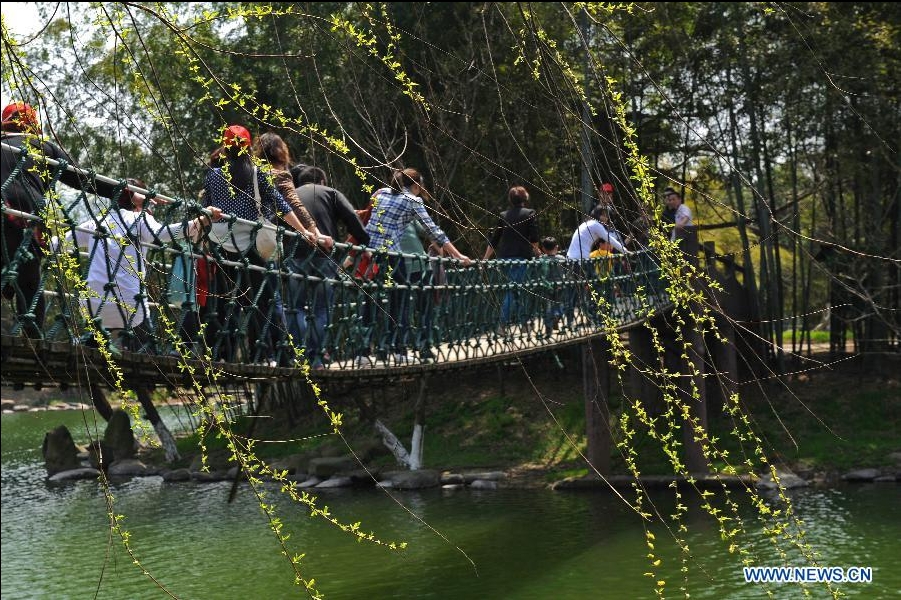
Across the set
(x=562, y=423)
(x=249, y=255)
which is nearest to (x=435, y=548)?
(x=562, y=423)

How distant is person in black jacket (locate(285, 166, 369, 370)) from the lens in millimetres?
5926

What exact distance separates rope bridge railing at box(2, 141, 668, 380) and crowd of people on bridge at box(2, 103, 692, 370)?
0.04ft

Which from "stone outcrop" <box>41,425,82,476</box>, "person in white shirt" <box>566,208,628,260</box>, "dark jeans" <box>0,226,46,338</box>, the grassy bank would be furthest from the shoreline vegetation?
"dark jeans" <box>0,226,46,338</box>

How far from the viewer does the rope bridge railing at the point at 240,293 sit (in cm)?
350

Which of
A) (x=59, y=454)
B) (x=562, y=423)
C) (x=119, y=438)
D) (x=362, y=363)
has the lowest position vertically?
(x=59, y=454)

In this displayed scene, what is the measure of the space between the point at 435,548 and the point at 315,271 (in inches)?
177

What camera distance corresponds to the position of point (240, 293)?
17.9 feet

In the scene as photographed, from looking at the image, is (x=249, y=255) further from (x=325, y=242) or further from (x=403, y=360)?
(x=403, y=360)

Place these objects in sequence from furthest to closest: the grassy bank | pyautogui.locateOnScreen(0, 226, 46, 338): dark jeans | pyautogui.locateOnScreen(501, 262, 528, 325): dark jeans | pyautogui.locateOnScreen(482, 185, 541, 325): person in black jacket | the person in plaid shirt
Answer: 1. the grassy bank
2. pyautogui.locateOnScreen(501, 262, 528, 325): dark jeans
3. pyautogui.locateOnScreen(482, 185, 541, 325): person in black jacket
4. the person in plaid shirt
5. pyautogui.locateOnScreen(0, 226, 46, 338): dark jeans

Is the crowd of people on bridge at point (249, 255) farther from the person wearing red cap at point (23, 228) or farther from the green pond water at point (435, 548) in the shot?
the green pond water at point (435, 548)

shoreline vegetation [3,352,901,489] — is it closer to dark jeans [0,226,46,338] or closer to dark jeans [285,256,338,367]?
dark jeans [285,256,338,367]

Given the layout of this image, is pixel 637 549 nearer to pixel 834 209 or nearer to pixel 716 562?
pixel 716 562

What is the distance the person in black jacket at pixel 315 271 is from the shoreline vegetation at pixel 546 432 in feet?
21.8

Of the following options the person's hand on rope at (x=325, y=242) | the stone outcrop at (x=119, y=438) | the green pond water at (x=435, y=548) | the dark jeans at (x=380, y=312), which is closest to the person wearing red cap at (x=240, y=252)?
the person's hand on rope at (x=325, y=242)
